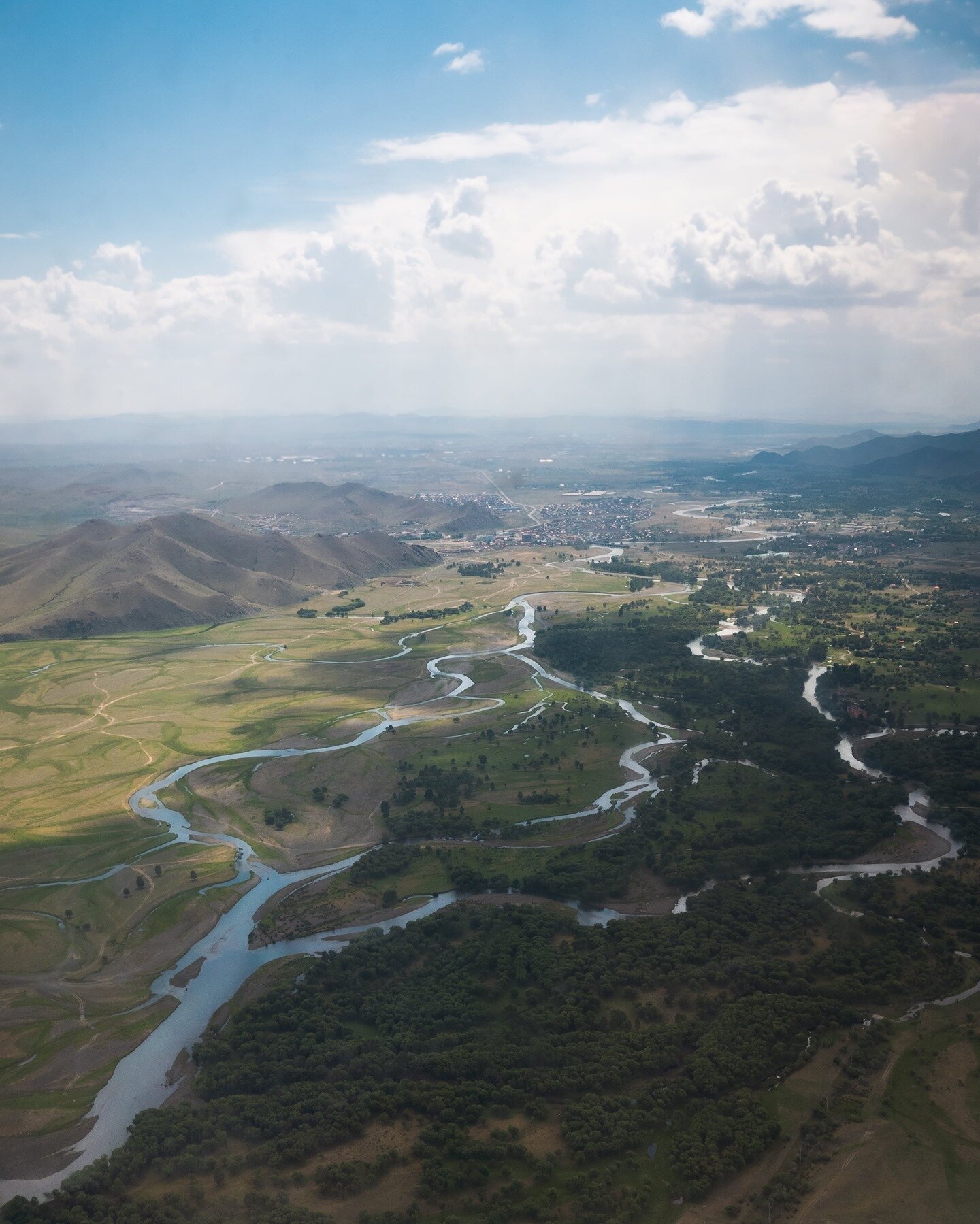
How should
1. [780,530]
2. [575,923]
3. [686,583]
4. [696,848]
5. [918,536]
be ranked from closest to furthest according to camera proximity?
[575,923] → [696,848] → [686,583] → [918,536] → [780,530]

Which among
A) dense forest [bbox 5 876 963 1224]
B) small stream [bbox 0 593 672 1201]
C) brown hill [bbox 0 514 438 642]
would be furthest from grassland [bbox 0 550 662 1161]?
A: dense forest [bbox 5 876 963 1224]

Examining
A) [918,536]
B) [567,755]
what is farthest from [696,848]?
[918,536]

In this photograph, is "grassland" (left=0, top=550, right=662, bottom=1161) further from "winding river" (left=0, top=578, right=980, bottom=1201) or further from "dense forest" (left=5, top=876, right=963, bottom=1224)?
"dense forest" (left=5, top=876, right=963, bottom=1224)

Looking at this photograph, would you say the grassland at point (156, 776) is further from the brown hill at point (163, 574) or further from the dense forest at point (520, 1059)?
the dense forest at point (520, 1059)

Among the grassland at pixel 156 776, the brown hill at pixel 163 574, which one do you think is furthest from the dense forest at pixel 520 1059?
the brown hill at pixel 163 574

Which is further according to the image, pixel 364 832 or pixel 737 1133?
pixel 364 832

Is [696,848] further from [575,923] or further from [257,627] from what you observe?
[257,627]
